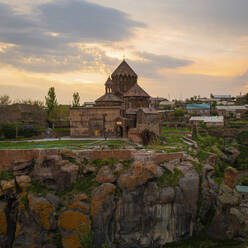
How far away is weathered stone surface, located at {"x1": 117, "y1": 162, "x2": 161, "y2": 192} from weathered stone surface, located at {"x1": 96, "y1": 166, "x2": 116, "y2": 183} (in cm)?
63

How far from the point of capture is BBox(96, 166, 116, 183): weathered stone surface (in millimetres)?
18938

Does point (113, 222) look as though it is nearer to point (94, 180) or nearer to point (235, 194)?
point (94, 180)

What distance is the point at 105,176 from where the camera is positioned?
1908 cm

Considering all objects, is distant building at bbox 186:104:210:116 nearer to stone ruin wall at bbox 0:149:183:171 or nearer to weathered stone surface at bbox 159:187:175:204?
stone ruin wall at bbox 0:149:183:171

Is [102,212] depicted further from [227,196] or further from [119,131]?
[119,131]

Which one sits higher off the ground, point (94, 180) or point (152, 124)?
point (152, 124)

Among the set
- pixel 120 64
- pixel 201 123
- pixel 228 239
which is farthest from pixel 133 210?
pixel 201 123

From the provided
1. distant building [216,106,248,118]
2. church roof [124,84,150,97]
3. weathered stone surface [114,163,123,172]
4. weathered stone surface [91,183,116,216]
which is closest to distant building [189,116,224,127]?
distant building [216,106,248,118]

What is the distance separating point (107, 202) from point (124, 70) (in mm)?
24429

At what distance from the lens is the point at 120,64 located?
3872 centimetres

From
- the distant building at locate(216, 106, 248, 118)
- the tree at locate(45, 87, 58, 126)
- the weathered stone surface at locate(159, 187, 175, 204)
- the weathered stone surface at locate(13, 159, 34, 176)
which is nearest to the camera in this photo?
the weathered stone surface at locate(159, 187, 175, 204)

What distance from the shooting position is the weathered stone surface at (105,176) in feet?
62.1

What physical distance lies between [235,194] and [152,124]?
11701 mm

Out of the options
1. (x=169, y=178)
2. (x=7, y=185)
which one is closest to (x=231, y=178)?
(x=169, y=178)
